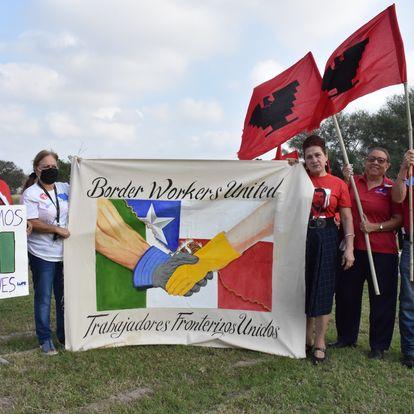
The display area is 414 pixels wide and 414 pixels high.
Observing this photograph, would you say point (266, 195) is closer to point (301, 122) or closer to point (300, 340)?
point (301, 122)

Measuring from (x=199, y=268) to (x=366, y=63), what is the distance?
8.03 feet

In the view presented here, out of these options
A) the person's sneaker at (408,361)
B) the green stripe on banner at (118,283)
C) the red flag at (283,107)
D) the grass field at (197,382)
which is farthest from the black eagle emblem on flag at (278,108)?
the person's sneaker at (408,361)

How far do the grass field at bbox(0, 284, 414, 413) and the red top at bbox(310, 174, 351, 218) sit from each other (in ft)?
4.40

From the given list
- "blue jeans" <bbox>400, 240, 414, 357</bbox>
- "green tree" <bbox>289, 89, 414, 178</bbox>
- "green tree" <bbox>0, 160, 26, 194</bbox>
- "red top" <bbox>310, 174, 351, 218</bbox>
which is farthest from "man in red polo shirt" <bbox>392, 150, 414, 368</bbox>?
"green tree" <bbox>0, 160, 26, 194</bbox>

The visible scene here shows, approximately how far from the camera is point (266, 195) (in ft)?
14.7

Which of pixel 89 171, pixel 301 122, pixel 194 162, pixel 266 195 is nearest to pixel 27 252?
pixel 89 171

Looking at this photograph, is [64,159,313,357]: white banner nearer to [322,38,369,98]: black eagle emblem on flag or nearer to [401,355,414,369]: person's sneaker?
[322,38,369,98]: black eagle emblem on flag

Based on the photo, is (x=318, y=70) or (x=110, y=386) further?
(x=318, y=70)

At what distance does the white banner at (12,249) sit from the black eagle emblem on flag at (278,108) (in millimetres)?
2542

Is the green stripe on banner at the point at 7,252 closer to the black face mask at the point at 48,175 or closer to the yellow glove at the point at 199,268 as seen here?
the black face mask at the point at 48,175

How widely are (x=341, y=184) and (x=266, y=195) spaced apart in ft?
2.30

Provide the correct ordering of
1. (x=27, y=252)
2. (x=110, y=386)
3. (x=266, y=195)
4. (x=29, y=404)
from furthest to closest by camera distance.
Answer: (x=266, y=195)
(x=27, y=252)
(x=110, y=386)
(x=29, y=404)

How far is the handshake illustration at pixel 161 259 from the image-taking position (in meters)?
4.55

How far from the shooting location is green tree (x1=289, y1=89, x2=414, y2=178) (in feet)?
102
